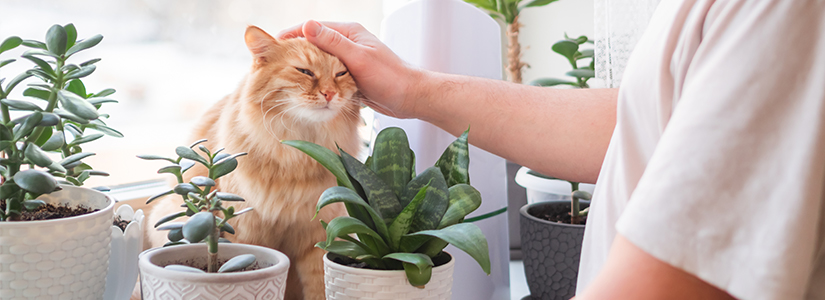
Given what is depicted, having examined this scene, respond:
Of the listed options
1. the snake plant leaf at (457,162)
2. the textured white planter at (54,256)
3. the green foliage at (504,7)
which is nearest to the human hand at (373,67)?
the snake plant leaf at (457,162)

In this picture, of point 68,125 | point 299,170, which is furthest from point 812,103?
point 68,125

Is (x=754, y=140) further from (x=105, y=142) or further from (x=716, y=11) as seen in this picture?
(x=105, y=142)

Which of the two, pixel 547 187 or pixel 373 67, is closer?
pixel 373 67

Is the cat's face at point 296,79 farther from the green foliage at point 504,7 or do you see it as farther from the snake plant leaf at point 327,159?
the green foliage at point 504,7

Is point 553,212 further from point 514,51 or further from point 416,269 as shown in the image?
point 514,51

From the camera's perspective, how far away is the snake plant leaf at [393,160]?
2.19 feet

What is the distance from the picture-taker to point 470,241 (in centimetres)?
53

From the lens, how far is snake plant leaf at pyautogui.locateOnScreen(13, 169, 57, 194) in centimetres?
51

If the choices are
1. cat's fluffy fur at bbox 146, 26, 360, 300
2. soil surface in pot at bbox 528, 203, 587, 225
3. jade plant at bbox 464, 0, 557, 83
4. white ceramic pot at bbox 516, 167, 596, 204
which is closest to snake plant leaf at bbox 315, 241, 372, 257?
cat's fluffy fur at bbox 146, 26, 360, 300

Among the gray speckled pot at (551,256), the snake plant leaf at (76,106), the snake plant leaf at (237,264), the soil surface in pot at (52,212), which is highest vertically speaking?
the snake plant leaf at (76,106)

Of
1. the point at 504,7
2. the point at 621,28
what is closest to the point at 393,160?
the point at 621,28

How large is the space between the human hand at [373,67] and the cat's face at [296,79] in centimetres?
2

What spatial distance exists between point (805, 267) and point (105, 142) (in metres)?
1.48

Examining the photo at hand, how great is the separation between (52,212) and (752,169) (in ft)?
2.35
